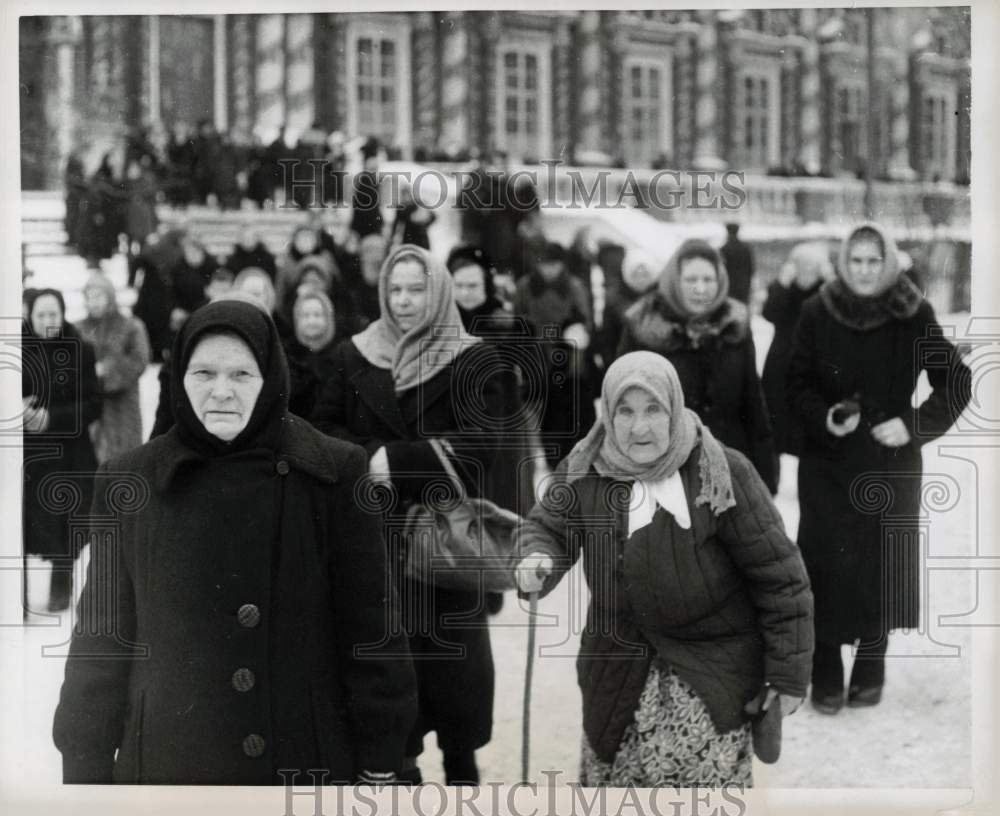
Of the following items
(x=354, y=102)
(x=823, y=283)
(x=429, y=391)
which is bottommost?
(x=429, y=391)

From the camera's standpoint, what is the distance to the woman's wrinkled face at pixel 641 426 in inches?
162

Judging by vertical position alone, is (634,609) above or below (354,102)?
below

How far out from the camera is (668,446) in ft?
13.4

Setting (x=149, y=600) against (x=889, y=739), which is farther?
(x=889, y=739)

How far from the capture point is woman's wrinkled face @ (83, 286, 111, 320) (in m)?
4.38

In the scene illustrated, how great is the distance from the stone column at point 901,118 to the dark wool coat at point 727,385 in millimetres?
701

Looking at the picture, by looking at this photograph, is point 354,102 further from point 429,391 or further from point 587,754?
point 587,754

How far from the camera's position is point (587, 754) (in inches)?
→ 169

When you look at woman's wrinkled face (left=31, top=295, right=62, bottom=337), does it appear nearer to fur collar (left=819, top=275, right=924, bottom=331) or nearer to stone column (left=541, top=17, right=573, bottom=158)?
stone column (left=541, top=17, right=573, bottom=158)

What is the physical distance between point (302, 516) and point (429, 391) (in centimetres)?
57

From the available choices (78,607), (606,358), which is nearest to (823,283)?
(606,358)

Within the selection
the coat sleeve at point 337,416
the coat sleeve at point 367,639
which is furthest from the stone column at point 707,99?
the coat sleeve at point 367,639

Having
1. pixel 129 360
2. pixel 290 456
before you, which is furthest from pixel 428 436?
pixel 129 360

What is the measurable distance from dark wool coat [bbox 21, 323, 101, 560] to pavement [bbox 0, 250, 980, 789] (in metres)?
0.12
